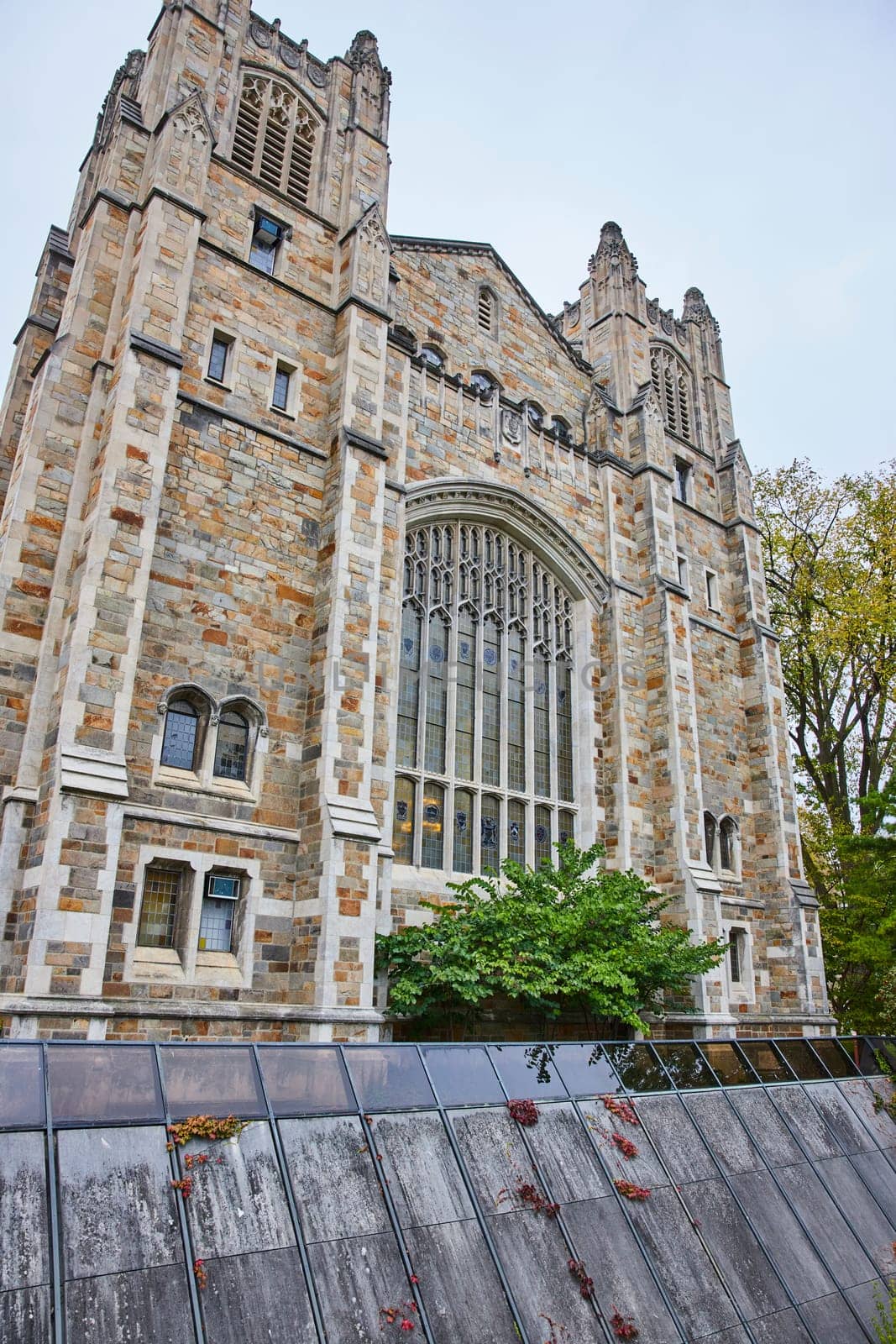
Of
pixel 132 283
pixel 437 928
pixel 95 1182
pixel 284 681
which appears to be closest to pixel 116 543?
pixel 284 681

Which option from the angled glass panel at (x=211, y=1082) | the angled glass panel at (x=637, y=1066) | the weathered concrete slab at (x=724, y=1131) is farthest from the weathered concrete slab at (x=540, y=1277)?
the weathered concrete slab at (x=724, y=1131)

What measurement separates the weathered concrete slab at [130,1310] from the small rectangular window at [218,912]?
625 cm

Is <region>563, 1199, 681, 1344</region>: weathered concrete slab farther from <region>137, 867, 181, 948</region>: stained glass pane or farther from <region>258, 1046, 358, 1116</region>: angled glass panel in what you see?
<region>137, 867, 181, 948</region>: stained glass pane

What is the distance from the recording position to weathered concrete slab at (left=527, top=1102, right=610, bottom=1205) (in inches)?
308

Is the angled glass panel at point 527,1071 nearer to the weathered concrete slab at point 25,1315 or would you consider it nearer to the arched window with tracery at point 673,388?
the weathered concrete slab at point 25,1315

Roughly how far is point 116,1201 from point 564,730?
13.4 meters

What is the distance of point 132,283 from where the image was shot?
1327 centimetres

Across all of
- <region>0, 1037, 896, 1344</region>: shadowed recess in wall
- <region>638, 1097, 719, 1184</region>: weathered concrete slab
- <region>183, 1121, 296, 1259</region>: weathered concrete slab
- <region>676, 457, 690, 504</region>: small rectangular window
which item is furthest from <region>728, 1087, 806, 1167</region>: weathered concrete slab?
<region>676, 457, 690, 504</region>: small rectangular window

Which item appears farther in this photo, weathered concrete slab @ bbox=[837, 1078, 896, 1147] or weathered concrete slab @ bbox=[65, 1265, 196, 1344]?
weathered concrete slab @ bbox=[837, 1078, 896, 1147]

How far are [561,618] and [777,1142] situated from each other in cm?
1101

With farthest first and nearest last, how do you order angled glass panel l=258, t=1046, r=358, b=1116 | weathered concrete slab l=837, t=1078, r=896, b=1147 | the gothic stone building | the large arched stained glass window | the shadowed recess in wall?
1. the large arched stained glass window
2. weathered concrete slab l=837, t=1078, r=896, b=1147
3. the gothic stone building
4. angled glass panel l=258, t=1046, r=358, b=1116
5. the shadowed recess in wall

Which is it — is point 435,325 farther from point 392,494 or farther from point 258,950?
point 258,950

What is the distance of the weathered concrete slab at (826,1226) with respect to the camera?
8602 mm

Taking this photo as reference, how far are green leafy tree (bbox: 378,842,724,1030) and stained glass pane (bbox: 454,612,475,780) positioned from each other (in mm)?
2385
